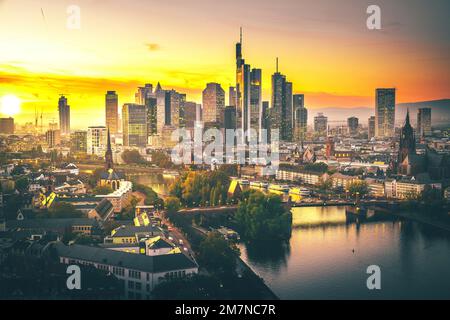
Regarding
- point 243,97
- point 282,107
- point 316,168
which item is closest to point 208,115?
point 243,97

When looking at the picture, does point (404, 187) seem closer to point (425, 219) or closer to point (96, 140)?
point (425, 219)

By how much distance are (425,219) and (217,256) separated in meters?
5.18

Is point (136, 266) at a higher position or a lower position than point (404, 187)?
lower

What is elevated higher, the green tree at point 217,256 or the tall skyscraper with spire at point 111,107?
the tall skyscraper with spire at point 111,107

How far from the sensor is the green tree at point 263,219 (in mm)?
8344

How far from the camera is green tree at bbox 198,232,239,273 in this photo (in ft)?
20.6

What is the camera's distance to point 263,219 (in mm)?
8570

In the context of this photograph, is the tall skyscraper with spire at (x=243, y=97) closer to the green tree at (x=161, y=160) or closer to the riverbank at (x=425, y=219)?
the green tree at (x=161, y=160)

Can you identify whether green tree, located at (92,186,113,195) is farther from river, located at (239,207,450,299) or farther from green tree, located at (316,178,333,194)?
green tree, located at (316,178,333,194)

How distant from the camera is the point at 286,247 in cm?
789

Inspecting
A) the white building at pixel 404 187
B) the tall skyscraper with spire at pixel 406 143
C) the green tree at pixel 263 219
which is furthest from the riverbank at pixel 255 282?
the tall skyscraper with spire at pixel 406 143

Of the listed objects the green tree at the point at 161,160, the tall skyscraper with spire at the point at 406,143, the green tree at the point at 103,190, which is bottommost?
the green tree at the point at 103,190

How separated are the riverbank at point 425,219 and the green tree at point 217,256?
14.6 feet
